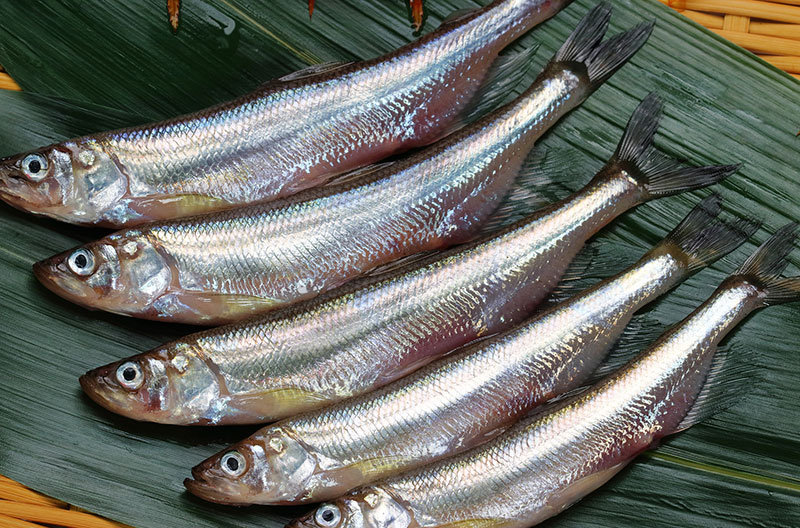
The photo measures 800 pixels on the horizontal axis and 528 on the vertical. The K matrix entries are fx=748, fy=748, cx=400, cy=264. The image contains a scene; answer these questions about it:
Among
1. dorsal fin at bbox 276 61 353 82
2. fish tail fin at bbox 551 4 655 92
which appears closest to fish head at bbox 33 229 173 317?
dorsal fin at bbox 276 61 353 82

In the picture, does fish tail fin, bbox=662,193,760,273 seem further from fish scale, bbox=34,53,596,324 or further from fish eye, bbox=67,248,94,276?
fish eye, bbox=67,248,94,276

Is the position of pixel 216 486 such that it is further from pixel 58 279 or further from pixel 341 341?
pixel 58 279

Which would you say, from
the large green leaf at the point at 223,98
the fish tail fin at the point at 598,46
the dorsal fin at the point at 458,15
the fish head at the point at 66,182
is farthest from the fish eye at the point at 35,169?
the fish tail fin at the point at 598,46

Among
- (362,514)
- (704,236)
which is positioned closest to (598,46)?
(704,236)

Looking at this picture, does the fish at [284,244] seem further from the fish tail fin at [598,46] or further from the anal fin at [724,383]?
the anal fin at [724,383]

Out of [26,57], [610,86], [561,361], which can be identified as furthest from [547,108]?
[26,57]

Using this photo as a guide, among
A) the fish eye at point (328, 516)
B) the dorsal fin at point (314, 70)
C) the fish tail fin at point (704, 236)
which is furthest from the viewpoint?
the dorsal fin at point (314, 70)

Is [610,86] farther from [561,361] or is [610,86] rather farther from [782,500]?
[782,500]
